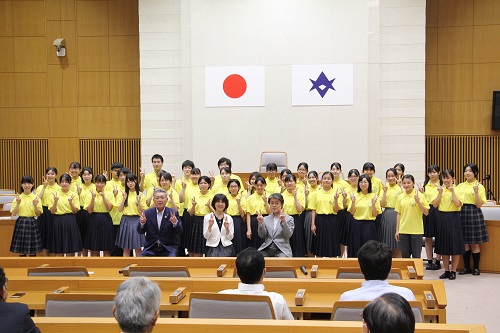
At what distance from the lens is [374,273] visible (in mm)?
3312

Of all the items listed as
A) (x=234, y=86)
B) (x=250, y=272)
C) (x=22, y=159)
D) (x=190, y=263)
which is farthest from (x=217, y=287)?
(x=22, y=159)

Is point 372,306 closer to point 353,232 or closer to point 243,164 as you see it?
point 353,232

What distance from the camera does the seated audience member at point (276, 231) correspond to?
6305 millimetres

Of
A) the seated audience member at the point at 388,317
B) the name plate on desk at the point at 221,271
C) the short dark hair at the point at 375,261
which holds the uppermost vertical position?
the seated audience member at the point at 388,317

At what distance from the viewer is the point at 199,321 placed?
2.97m

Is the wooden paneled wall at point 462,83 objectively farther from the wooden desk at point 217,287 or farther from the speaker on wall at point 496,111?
the wooden desk at point 217,287

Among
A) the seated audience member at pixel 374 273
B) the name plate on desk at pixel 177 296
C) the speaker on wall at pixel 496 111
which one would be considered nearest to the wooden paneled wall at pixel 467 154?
the speaker on wall at pixel 496 111

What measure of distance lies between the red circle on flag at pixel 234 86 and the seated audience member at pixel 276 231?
553 centimetres

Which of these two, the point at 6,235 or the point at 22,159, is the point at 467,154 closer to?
the point at 6,235

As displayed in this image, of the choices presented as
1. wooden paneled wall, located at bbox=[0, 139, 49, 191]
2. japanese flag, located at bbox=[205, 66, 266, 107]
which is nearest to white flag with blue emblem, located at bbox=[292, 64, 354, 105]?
japanese flag, located at bbox=[205, 66, 266, 107]

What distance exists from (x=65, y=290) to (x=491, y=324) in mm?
3861

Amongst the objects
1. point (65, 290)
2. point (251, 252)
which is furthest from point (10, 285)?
point (251, 252)

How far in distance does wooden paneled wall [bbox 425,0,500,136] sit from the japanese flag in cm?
383

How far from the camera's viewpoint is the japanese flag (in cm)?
1158
